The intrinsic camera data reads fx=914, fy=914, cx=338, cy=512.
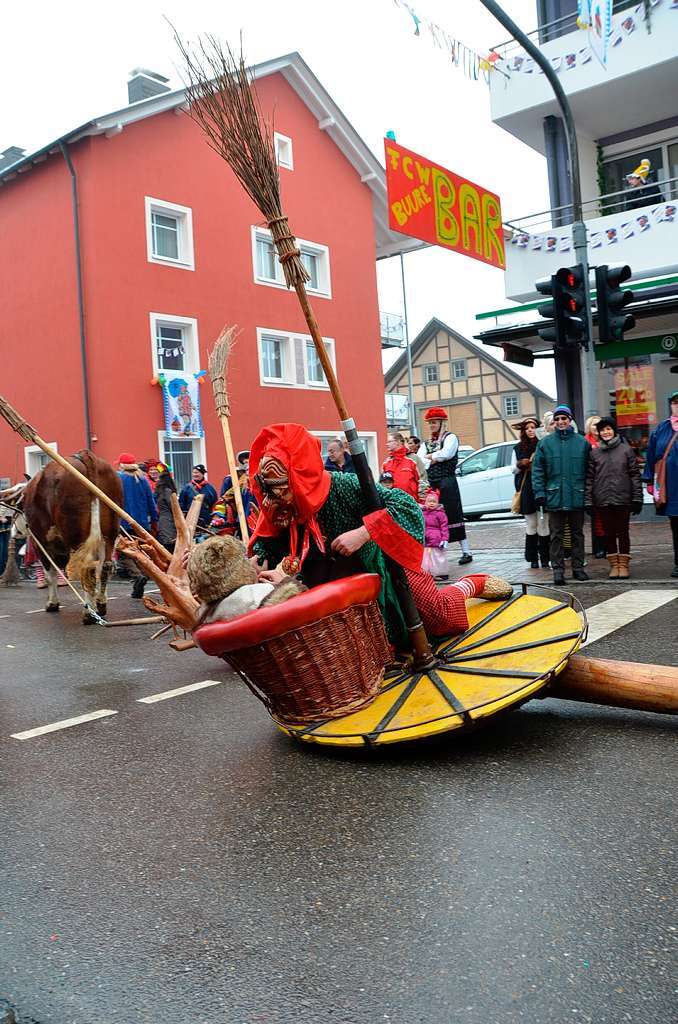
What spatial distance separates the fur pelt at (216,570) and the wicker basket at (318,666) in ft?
0.97

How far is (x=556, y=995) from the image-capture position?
2.16 meters

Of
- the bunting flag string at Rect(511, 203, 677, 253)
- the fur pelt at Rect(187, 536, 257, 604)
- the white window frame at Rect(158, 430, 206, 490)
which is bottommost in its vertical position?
the fur pelt at Rect(187, 536, 257, 604)

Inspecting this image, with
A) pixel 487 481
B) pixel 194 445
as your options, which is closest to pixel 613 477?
pixel 487 481

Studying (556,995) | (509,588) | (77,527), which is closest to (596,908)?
(556,995)

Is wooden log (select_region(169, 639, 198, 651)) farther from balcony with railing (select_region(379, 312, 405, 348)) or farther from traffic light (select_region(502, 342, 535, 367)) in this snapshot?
balcony with railing (select_region(379, 312, 405, 348))

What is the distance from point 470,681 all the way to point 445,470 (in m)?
7.61

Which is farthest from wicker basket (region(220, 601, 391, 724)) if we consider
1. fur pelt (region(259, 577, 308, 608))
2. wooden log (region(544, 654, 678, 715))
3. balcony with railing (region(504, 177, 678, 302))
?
balcony with railing (region(504, 177, 678, 302))

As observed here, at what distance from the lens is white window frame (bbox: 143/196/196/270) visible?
20.9 m

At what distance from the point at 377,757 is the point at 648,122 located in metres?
16.7

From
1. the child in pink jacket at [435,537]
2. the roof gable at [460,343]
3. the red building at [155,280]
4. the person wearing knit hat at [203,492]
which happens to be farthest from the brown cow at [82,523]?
the roof gable at [460,343]

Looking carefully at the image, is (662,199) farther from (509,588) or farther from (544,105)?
(509,588)

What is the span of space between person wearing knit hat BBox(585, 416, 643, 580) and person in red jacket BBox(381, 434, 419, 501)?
1840mm

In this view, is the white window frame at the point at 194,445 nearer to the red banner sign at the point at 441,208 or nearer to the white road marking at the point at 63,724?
the red banner sign at the point at 441,208

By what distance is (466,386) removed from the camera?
5941cm
